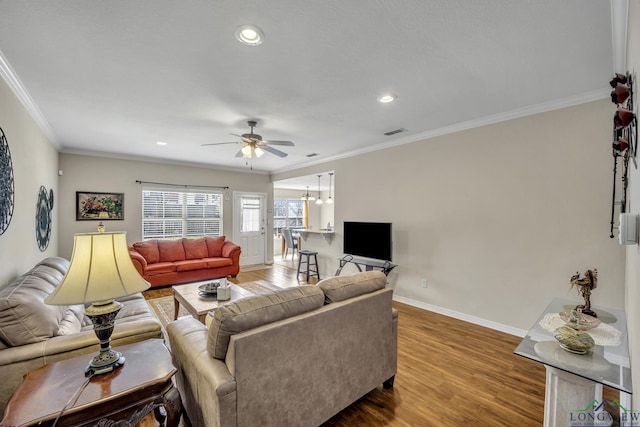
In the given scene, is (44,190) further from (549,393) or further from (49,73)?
(549,393)

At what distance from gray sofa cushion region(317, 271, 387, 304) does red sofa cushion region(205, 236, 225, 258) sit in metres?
4.71

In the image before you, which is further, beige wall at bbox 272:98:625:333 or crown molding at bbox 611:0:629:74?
beige wall at bbox 272:98:625:333

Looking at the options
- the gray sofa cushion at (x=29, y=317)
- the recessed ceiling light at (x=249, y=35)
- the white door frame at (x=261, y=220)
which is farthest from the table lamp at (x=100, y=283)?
the white door frame at (x=261, y=220)

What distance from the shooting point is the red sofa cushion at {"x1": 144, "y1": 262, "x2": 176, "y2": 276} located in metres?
4.88

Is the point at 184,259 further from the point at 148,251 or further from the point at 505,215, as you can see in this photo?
the point at 505,215

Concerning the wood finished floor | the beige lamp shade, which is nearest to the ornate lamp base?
the beige lamp shade

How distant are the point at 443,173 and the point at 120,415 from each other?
12.9 feet

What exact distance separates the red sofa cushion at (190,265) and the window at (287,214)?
179 inches

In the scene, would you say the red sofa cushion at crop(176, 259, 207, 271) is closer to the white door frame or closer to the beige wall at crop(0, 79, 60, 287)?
the white door frame

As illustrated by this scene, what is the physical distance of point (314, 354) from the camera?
158 centimetres

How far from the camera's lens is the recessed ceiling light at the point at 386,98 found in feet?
8.89

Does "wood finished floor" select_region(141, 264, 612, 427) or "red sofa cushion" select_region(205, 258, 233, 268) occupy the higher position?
"red sofa cushion" select_region(205, 258, 233, 268)

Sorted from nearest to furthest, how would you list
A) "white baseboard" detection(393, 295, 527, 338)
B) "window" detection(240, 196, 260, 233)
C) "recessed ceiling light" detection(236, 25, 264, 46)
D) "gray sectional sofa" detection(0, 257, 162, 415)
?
"gray sectional sofa" detection(0, 257, 162, 415) < "recessed ceiling light" detection(236, 25, 264, 46) < "white baseboard" detection(393, 295, 527, 338) < "window" detection(240, 196, 260, 233)

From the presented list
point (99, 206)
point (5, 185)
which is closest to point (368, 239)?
point (5, 185)
